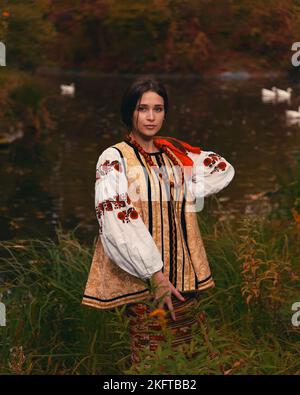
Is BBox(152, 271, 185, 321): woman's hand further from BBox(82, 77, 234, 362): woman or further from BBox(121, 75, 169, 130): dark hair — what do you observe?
BBox(121, 75, 169, 130): dark hair

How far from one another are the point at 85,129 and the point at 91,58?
96.8 feet

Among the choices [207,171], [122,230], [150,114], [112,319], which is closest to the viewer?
[122,230]

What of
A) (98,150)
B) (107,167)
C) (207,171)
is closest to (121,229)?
(107,167)

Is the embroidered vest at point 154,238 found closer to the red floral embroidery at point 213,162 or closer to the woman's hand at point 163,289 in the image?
the woman's hand at point 163,289

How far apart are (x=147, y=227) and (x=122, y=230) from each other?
7.4 inches

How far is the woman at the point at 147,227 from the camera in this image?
4797mm

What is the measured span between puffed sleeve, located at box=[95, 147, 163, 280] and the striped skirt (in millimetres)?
219

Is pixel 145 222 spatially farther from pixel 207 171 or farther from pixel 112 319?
pixel 112 319

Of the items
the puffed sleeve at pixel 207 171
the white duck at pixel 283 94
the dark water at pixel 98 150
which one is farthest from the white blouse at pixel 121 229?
the white duck at pixel 283 94

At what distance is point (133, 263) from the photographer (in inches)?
188

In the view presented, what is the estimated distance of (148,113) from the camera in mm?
4898

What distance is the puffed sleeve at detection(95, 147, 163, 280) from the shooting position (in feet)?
15.6

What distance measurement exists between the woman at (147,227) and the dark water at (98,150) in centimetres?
299
